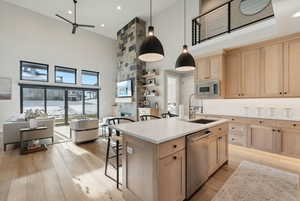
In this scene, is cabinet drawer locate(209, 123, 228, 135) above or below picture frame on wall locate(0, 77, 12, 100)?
below

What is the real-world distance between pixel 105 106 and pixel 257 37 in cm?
760

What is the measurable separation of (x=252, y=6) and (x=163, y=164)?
595 cm

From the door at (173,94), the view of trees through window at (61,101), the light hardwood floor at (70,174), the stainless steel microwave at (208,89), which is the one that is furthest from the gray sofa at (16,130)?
the stainless steel microwave at (208,89)

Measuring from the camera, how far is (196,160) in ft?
5.98

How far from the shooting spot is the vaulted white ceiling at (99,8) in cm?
555

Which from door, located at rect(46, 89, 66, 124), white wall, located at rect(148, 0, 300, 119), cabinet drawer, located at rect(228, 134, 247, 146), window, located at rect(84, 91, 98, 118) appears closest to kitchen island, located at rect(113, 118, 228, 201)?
cabinet drawer, located at rect(228, 134, 247, 146)

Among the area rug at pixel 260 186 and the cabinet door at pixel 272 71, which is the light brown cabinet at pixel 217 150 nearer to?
the area rug at pixel 260 186

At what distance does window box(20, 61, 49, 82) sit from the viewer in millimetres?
5988

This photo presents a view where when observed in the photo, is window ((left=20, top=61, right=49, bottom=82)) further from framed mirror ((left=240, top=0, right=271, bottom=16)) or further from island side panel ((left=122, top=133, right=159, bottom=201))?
framed mirror ((left=240, top=0, right=271, bottom=16))

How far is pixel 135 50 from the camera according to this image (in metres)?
6.80

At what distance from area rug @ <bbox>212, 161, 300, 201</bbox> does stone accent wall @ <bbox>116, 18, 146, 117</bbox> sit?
499cm

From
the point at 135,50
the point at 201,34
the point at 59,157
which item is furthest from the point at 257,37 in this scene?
the point at 59,157

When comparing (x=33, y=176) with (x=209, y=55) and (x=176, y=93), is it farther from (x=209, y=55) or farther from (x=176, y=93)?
(x=176, y=93)

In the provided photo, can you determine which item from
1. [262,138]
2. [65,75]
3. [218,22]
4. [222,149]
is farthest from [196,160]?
[65,75]
